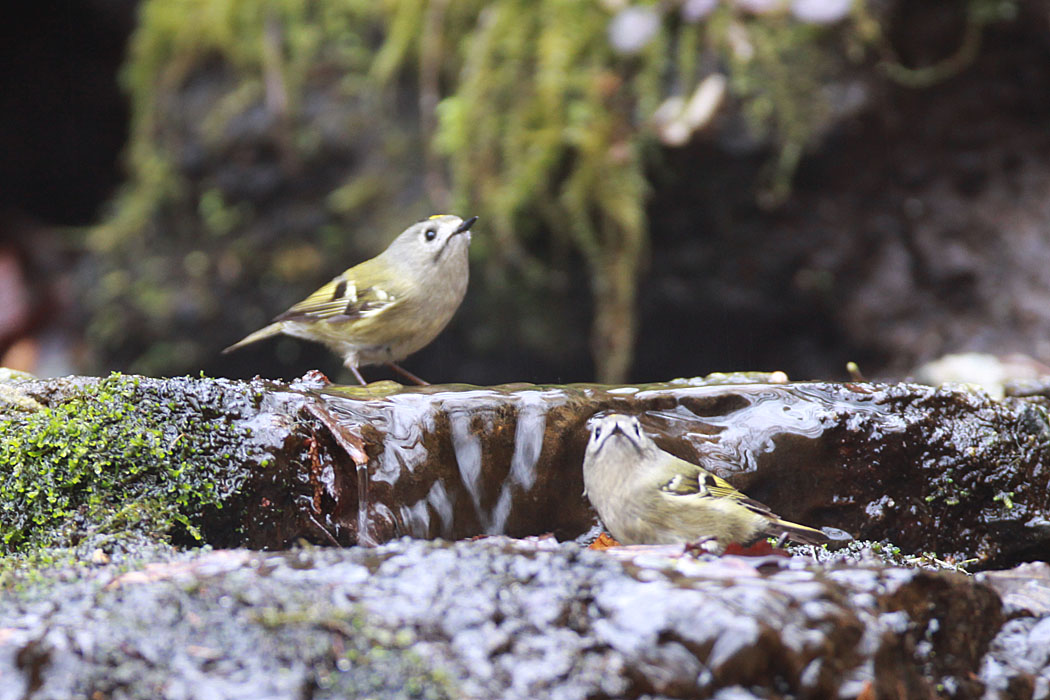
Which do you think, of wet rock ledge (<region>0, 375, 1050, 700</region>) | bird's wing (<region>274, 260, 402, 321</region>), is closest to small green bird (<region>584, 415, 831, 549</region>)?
wet rock ledge (<region>0, 375, 1050, 700</region>)

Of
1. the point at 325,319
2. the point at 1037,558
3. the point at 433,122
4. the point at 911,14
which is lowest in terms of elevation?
the point at 1037,558

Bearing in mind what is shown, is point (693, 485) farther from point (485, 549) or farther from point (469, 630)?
point (469, 630)

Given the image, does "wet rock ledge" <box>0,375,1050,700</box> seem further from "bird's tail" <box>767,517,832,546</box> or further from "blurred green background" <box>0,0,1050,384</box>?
"blurred green background" <box>0,0,1050,384</box>

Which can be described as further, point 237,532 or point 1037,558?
point 1037,558

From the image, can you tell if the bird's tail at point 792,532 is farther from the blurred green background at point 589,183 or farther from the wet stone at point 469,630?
the blurred green background at point 589,183

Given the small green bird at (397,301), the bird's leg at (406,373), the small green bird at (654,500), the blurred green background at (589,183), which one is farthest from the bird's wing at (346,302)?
the blurred green background at (589,183)

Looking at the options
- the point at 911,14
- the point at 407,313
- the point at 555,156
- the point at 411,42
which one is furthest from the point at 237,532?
the point at 911,14

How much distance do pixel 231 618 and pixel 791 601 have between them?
1002mm

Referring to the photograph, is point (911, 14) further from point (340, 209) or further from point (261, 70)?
point (261, 70)

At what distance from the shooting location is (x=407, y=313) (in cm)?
402

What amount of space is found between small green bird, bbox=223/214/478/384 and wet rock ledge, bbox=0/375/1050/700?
826mm

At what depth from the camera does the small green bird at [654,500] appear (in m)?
2.58

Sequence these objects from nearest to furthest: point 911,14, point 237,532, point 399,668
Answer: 1. point 399,668
2. point 237,532
3. point 911,14

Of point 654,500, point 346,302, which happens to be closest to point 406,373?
point 346,302
